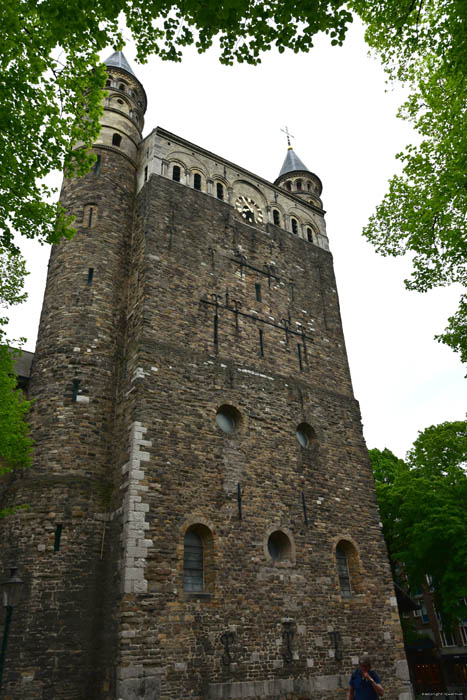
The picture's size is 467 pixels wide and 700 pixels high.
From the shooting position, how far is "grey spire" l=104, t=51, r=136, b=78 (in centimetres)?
2294

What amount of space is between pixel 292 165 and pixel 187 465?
66.9ft

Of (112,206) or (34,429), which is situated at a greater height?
(112,206)

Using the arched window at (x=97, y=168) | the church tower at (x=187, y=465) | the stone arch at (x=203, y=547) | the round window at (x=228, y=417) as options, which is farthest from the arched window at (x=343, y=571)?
the arched window at (x=97, y=168)

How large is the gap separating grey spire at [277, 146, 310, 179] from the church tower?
23.4ft

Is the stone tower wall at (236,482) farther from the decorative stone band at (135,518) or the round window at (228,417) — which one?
the round window at (228,417)

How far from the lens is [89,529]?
13.4 m

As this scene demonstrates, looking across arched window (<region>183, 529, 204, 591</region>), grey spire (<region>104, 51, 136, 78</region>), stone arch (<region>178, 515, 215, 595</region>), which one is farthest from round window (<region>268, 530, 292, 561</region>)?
grey spire (<region>104, 51, 136, 78</region>)

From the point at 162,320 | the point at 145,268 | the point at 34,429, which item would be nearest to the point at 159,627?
the point at 34,429

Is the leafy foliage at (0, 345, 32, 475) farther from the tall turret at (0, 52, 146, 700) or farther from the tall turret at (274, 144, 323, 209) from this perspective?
the tall turret at (274, 144, 323, 209)

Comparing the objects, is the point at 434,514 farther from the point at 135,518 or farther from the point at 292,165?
the point at 292,165

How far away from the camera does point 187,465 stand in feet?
46.9

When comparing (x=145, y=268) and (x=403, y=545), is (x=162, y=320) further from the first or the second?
(x=403, y=545)

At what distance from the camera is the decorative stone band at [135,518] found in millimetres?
12025

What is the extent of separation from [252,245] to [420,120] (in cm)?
885
